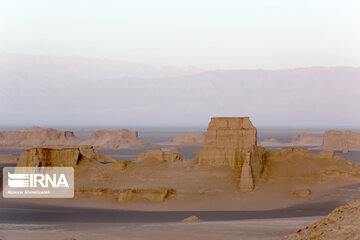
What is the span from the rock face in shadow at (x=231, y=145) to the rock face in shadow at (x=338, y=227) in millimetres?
42546

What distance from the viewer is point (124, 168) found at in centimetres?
6838

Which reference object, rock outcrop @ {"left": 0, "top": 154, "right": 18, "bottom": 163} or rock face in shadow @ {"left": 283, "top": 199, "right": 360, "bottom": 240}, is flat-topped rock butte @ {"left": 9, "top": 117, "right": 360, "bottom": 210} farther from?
rock outcrop @ {"left": 0, "top": 154, "right": 18, "bottom": 163}

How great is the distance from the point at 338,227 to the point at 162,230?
26.1 m

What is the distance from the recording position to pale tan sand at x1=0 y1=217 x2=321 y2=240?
140ft

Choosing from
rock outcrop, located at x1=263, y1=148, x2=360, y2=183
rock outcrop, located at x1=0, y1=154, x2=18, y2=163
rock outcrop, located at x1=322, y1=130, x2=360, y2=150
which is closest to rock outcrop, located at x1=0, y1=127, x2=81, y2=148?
rock outcrop, located at x1=0, y1=154, x2=18, y2=163

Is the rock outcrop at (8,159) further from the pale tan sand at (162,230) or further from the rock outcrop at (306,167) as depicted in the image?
the pale tan sand at (162,230)

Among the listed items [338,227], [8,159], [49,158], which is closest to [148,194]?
[49,158]

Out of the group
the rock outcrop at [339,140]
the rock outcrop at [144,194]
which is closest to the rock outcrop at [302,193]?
the rock outcrop at [144,194]

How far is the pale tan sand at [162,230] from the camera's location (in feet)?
140

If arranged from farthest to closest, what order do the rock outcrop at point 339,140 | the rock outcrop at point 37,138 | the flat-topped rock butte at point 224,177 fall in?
the rock outcrop at point 37,138, the rock outcrop at point 339,140, the flat-topped rock butte at point 224,177

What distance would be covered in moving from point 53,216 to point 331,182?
27.2 meters

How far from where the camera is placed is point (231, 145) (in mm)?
65875

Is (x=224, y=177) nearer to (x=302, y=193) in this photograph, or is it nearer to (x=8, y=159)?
(x=302, y=193)

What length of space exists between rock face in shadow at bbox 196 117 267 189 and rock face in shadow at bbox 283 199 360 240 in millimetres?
42546
